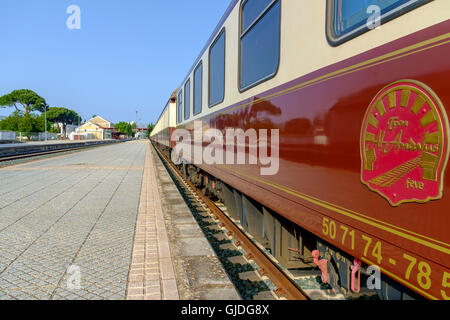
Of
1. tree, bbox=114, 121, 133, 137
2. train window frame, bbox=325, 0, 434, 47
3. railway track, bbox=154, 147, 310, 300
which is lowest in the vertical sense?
railway track, bbox=154, 147, 310, 300

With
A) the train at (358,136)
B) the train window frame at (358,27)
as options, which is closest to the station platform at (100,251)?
the train at (358,136)

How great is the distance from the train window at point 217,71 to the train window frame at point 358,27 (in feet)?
9.52

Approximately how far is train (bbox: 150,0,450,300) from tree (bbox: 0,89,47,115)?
344 feet

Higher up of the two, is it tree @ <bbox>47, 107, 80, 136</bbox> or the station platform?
tree @ <bbox>47, 107, 80, 136</bbox>

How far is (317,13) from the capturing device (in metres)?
2.40

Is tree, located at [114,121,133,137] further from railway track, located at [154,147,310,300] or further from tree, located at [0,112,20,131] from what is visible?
railway track, located at [154,147,310,300]

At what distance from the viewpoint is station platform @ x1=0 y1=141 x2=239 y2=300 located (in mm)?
3127

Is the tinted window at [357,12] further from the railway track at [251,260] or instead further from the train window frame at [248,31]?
the railway track at [251,260]

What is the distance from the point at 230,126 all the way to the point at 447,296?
3514 millimetres

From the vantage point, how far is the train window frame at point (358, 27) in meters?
1.61

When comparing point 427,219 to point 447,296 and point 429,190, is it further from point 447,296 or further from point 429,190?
point 447,296

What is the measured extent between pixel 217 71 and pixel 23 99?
346ft

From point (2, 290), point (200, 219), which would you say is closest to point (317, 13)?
point (2, 290)

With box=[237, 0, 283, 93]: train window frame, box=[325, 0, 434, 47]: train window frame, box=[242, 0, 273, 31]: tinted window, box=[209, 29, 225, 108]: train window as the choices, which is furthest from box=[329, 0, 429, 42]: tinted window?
box=[209, 29, 225, 108]: train window
